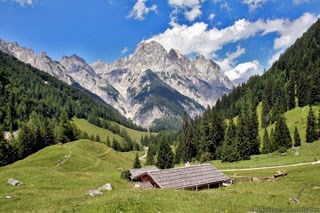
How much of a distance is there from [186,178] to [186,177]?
279 mm

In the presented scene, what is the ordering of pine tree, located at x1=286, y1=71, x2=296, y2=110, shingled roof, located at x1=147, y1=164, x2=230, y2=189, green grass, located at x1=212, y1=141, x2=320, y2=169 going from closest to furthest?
shingled roof, located at x1=147, y1=164, x2=230, y2=189 < green grass, located at x1=212, y1=141, x2=320, y2=169 < pine tree, located at x1=286, y1=71, x2=296, y2=110

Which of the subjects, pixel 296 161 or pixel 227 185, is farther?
pixel 296 161

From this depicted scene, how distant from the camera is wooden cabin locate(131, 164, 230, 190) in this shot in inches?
2012

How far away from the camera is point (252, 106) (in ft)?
616

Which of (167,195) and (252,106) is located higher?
(252,106)

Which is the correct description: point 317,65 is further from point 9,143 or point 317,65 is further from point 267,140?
point 9,143

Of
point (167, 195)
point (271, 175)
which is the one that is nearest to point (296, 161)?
point (271, 175)

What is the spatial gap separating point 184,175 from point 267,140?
71.1m

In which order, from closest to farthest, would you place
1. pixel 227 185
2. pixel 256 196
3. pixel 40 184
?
1. pixel 256 196
2. pixel 40 184
3. pixel 227 185

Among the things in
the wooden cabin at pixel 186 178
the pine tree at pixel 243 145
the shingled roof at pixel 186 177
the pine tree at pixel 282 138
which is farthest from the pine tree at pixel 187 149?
the shingled roof at pixel 186 177

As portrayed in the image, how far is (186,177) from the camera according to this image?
176ft

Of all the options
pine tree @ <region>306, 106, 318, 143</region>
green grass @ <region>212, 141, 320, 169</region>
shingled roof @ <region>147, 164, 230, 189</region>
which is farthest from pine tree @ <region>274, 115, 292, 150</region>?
shingled roof @ <region>147, 164, 230, 189</region>

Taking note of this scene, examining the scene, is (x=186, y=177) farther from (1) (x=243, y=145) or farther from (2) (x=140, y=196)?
(1) (x=243, y=145)

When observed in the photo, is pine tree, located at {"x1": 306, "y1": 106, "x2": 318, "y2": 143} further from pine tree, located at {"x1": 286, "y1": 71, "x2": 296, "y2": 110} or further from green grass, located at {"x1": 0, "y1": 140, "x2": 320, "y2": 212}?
green grass, located at {"x1": 0, "y1": 140, "x2": 320, "y2": 212}
